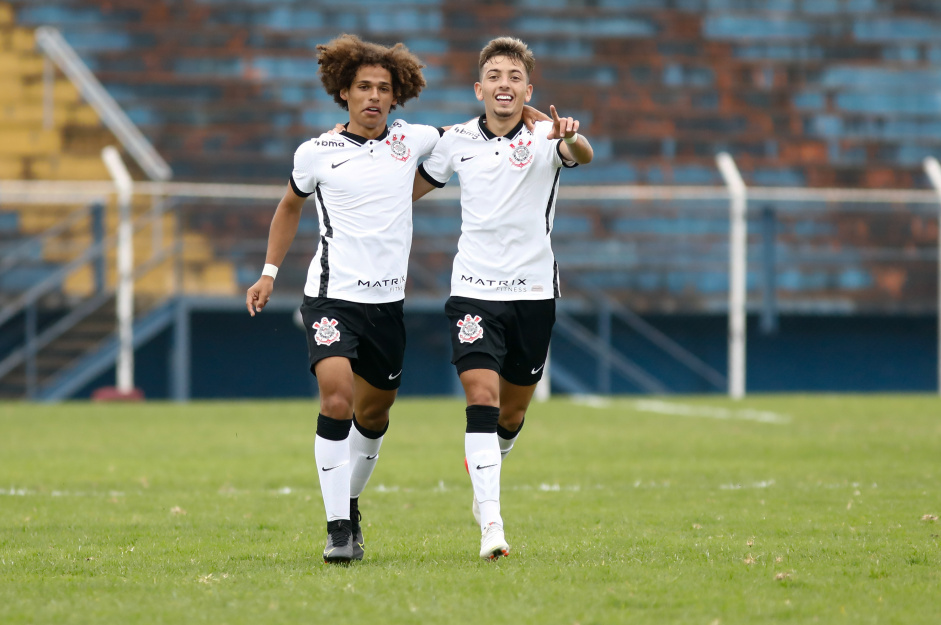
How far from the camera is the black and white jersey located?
19.3 ft

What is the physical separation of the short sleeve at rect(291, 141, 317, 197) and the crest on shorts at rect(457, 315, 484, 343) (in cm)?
85

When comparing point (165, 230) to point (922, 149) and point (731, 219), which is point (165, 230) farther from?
point (922, 149)

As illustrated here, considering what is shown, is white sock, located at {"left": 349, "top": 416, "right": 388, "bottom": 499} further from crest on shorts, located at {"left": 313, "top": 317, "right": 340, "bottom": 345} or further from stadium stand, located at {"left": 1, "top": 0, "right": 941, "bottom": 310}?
stadium stand, located at {"left": 1, "top": 0, "right": 941, "bottom": 310}

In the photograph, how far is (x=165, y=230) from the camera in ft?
61.6

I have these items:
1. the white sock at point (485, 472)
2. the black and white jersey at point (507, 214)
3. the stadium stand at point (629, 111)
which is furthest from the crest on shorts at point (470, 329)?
the stadium stand at point (629, 111)

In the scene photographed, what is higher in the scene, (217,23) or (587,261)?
(217,23)

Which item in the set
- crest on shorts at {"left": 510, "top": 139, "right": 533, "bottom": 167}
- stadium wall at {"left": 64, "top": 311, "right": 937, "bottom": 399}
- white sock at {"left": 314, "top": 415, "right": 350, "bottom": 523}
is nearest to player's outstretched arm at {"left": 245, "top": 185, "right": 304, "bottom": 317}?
white sock at {"left": 314, "top": 415, "right": 350, "bottom": 523}

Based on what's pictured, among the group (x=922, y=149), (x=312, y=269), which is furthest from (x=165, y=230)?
(x=312, y=269)

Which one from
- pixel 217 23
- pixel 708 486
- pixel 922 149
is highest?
pixel 217 23

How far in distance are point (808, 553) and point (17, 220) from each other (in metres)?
16.4

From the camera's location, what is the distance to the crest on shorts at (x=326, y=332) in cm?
556

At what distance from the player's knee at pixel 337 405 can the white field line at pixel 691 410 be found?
8642mm

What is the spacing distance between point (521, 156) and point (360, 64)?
0.79m

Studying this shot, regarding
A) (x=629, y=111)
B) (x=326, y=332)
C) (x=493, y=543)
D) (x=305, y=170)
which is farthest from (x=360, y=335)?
(x=629, y=111)
